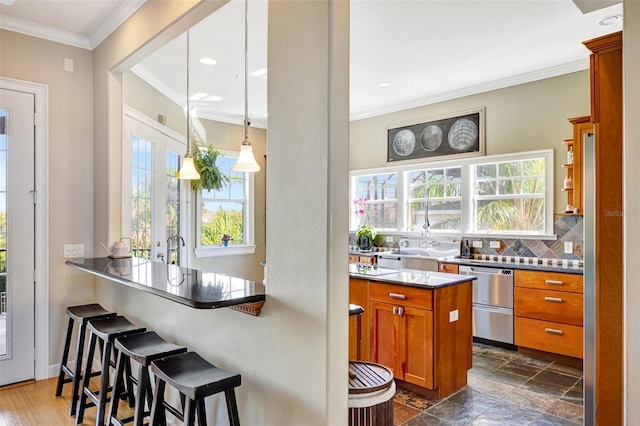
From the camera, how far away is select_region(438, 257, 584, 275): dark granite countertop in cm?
390

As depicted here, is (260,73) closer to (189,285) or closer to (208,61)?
(208,61)

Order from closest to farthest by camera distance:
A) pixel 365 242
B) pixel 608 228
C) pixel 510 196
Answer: pixel 608 228 < pixel 510 196 < pixel 365 242

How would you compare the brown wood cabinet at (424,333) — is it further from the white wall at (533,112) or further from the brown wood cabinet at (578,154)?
the white wall at (533,112)

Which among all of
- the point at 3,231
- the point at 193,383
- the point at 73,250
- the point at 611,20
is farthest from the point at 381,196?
the point at 193,383

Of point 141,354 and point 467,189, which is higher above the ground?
point 467,189

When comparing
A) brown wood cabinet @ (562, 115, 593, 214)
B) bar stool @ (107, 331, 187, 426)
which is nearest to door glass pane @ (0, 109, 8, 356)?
bar stool @ (107, 331, 187, 426)

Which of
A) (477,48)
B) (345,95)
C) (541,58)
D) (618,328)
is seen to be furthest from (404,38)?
(618,328)

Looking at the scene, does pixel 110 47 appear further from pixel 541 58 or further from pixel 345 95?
pixel 541 58

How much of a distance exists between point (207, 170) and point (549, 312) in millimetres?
4436

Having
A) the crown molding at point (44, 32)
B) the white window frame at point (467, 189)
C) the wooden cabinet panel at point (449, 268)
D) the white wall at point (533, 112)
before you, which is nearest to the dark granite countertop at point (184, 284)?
the crown molding at point (44, 32)

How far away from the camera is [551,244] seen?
443cm

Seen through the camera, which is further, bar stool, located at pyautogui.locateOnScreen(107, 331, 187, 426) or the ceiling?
the ceiling

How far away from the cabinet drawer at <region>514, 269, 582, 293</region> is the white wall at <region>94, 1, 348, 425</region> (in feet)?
10.4

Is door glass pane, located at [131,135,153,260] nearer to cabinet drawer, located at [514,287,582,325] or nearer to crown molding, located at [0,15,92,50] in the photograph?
crown molding, located at [0,15,92,50]
